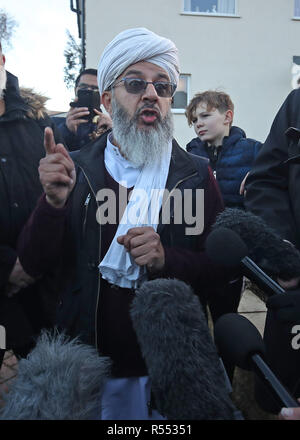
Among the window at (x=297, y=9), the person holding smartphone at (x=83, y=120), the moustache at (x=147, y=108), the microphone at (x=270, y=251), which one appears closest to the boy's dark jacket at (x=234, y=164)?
the person holding smartphone at (x=83, y=120)

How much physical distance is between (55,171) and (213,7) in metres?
11.7

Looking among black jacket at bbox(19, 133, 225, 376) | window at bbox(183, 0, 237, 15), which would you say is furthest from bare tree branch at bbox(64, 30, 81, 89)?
black jacket at bbox(19, 133, 225, 376)

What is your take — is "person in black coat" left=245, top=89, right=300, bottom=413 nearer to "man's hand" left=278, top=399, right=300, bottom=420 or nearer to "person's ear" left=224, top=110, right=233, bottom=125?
"man's hand" left=278, top=399, right=300, bottom=420

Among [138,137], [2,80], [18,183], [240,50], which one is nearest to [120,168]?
[138,137]

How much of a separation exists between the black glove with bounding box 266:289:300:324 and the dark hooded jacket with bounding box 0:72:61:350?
1.16 meters

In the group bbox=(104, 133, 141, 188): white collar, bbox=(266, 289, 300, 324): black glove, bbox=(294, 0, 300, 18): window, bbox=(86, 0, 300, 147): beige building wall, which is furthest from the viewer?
bbox=(294, 0, 300, 18): window

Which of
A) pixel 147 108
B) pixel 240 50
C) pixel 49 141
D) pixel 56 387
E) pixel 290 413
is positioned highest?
pixel 240 50

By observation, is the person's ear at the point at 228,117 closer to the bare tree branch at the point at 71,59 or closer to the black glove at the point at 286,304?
the black glove at the point at 286,304

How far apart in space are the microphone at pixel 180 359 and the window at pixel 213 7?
464 inches

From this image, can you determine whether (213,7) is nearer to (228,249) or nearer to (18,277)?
(18,277)

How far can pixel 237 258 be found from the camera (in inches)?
34.4

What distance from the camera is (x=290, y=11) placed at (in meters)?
10.7

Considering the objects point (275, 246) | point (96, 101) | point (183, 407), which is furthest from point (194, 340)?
point (96, 101)

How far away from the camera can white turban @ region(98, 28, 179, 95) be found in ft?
5.57
